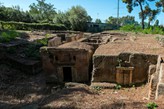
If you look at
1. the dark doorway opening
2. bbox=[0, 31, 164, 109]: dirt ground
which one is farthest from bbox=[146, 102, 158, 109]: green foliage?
the dark doorway opening

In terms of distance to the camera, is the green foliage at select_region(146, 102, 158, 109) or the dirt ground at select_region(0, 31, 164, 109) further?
the dirt ground at select_region(0, 31, 164, 109)

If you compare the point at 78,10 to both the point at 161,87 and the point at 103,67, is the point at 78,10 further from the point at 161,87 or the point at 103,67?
the point at 161,87

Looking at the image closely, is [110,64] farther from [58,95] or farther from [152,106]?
[152,106]

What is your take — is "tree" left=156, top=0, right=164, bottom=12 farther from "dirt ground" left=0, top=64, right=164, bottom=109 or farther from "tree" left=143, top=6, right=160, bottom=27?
"dirt ground" left=0, top=64, right=164, bottom=109

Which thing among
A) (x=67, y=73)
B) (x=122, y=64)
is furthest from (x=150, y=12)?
(x=122, y=64)

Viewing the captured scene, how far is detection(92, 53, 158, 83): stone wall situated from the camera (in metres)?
8.27

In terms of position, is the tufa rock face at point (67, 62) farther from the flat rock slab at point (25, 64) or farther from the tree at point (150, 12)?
the tree at point (150, 12)

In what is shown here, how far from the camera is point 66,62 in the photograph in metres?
9.80

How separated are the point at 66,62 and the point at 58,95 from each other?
4276mm

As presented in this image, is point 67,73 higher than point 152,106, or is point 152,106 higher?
point 152,106

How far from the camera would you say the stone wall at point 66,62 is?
9.65m

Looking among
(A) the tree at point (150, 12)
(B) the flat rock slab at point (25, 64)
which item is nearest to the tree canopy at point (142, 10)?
(A) the tree at point (150, 12)

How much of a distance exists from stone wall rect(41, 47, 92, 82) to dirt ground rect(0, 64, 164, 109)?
765 mm

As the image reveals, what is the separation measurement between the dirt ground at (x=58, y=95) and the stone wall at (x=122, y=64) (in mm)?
567
